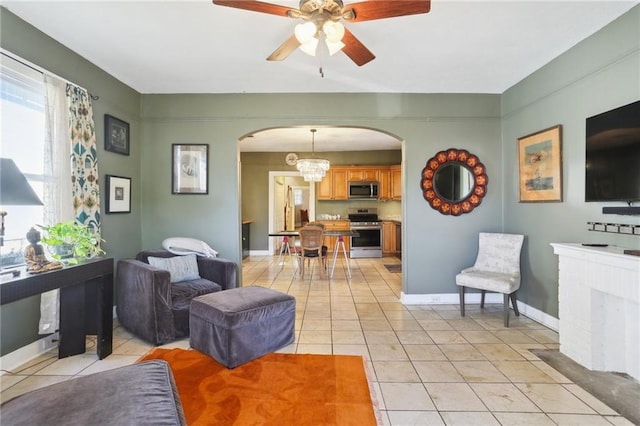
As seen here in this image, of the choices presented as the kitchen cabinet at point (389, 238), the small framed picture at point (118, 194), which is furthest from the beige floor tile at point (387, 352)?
the kitchen cabinet at point (389, 238)

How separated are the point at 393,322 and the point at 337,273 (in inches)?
93.6

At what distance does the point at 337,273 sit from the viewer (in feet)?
18.2

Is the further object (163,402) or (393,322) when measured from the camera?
(393,322)

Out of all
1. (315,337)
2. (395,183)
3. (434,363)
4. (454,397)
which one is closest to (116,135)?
(315,337)

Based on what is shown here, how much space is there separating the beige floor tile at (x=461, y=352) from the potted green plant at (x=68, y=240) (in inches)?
121

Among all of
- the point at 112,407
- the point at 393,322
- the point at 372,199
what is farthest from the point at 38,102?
the point at 372,199

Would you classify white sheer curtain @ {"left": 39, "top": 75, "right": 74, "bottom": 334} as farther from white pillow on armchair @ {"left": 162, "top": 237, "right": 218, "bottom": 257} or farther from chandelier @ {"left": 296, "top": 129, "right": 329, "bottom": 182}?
chandelier @ {"left": 296, "top": 129, "right": 329, "bottom": 182}

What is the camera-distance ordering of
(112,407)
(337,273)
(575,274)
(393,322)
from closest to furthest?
(112,407)
(575,274)
(393,322)
(337,273)

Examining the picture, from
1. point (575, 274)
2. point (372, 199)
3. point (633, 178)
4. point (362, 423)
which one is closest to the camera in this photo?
point (362, 423)

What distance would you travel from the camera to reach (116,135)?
3342 mm

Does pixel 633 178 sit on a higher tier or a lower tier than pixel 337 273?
higher

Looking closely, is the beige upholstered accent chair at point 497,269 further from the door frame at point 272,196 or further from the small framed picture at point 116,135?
the door frame at point 272,196

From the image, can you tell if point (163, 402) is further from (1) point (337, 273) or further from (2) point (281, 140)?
(2) point (281, 140)

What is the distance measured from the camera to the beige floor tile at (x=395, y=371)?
2154mm
